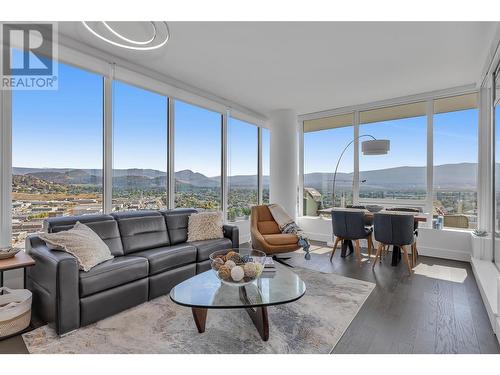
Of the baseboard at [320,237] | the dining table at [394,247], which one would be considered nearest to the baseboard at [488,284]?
the dining table at [394,247]

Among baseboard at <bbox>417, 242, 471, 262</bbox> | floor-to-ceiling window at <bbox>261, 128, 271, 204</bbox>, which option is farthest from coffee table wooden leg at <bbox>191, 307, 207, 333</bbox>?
floor-to-ceiling window at <bbox>261, 128, 271, 204</bbox>

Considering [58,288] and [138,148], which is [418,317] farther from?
[138,148]

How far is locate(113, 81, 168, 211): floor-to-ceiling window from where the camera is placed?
11.8ft

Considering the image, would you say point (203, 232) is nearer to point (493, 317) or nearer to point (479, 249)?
point (493, 317)

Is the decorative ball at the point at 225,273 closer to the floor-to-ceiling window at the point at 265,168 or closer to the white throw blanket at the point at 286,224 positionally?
the white throw blanket at the point at 286,224

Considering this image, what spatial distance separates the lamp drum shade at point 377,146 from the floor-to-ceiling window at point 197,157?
273 centimetres

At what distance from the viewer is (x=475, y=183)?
4.26 m

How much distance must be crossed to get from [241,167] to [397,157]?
311 cm

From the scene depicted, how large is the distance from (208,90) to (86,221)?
2.98 metres

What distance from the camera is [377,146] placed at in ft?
14.8

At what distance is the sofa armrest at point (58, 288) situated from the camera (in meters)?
2.04

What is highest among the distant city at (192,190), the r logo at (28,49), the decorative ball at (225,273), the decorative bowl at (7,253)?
the r logo at (28,49)

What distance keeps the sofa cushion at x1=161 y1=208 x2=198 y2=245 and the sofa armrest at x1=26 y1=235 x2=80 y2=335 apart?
4.46 feet
